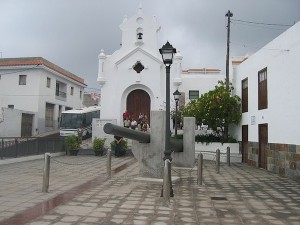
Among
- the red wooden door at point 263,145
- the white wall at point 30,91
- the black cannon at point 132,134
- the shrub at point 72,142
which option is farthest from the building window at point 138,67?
the black cannon at point 132,134

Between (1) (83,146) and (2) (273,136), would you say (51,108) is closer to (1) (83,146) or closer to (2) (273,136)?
(1) (83,146)

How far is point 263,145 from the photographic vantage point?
14.3 meters

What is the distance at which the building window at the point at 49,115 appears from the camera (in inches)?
1243

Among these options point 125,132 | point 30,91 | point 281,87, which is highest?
point 30,91

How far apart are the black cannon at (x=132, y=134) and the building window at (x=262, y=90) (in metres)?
5.00

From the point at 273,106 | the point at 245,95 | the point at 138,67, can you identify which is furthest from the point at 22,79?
the point at 273,106

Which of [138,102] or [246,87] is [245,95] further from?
[138,102]

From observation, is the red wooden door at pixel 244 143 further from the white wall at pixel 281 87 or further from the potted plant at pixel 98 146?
the potted plant at pixel 98 146

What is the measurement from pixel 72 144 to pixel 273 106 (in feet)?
35.7

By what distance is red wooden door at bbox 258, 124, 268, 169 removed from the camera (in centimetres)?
1402

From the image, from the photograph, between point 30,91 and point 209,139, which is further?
point 30,91

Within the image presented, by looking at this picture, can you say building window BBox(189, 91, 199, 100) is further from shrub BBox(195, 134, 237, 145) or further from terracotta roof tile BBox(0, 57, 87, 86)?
terracotta roof tile BBox(0, 57, 87, 86)

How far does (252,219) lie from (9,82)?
28419 millimetres

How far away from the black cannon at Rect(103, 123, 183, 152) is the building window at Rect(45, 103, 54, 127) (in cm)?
2288
